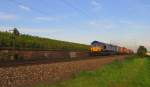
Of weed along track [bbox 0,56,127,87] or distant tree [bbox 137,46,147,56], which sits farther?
distant tree [bbox 137,46,147,56]

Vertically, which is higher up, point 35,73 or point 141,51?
point 141,51

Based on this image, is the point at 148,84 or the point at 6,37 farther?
the point at 6,37

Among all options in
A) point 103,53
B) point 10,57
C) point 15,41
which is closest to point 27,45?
point 15,41

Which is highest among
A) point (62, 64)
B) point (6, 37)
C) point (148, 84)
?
point (6, 37)

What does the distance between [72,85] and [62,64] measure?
13.4 feet

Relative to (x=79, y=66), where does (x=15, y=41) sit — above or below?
above

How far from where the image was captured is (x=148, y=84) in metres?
20.5

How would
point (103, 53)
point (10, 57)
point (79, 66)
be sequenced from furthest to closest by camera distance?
point (103, 53) < point (10, 57) < point (79, 66)

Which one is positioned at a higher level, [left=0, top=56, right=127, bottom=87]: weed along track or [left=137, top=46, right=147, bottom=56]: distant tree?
[left=137, top=46, right=147, bottom=56]: distant tree

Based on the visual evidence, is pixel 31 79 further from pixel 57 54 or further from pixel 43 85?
pixel 57 54

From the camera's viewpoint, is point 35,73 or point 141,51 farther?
point 141,51

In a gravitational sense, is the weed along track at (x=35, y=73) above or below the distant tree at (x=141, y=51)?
below

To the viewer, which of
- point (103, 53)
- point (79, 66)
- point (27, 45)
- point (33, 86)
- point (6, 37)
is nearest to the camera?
point (33, 86)

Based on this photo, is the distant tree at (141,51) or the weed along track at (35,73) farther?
the distant tree at (141,51)
